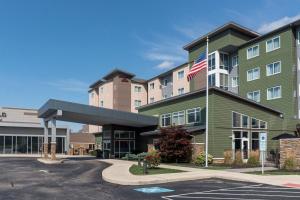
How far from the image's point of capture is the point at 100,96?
→ 85.5 meters

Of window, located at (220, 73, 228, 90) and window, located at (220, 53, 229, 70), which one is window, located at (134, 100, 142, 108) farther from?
window, located at (220, 73, 228, 90)

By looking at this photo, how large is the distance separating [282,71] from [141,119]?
16582mm

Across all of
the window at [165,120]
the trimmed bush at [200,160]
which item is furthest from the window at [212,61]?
the trimmed bush at [200,160]

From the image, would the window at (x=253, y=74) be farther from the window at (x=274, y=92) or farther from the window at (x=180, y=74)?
the window at (x=180, y=74)

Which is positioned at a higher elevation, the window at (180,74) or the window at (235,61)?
the window at (235,61)

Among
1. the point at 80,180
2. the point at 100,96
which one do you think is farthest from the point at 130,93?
the point at 80,180

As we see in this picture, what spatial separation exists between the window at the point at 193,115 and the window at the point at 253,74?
51.6ft

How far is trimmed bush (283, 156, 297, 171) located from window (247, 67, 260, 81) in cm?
2612

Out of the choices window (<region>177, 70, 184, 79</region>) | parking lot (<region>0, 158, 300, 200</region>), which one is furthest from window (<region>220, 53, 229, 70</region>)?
parking lot (<region>0, 158, 300, 200</region>)

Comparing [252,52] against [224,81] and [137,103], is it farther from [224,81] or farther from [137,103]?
[137,103]

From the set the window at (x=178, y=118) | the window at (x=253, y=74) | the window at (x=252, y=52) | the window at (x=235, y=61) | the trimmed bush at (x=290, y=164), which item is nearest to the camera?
the trimmed bush at (x=290, y=164)

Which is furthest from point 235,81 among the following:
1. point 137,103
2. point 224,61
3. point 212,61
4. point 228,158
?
point 137,103

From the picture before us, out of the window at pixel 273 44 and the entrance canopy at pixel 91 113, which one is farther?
the window at pixel 273 44

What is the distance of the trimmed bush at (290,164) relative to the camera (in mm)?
26547
